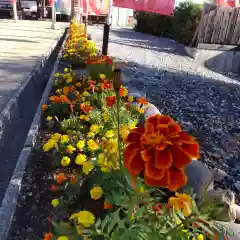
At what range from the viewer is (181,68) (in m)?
9.58

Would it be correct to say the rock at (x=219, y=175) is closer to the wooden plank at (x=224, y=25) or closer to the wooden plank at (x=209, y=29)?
the wooden plank at (x=209, y=29)

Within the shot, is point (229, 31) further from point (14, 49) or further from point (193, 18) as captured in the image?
point (14, 49)

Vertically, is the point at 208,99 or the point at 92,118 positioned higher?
the point at 92,118

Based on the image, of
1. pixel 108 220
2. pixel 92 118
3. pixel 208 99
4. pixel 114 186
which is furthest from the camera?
pixel 208 99

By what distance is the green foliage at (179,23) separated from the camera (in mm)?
14320

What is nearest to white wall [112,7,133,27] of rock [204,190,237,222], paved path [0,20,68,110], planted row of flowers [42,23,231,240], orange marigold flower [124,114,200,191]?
paved path [0,20,68,110]

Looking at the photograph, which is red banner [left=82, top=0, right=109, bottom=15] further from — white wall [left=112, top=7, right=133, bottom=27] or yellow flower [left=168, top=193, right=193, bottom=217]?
yellow flower [left=168, top=193, right=193, bottom=217]

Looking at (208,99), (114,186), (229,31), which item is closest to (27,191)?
(114,186)

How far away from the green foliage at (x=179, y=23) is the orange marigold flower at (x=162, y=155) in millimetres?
13573

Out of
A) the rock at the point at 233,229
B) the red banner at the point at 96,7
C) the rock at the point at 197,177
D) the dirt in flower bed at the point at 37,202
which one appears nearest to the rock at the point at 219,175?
the rock at the point at 197,177

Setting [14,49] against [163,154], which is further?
[14,49]

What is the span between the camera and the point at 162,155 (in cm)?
115

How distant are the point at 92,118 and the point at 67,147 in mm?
614

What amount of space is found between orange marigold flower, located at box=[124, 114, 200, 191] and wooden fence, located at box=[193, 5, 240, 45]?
11223mm
